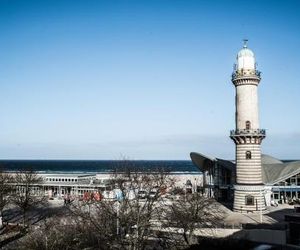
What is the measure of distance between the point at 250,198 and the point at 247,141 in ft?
23.9

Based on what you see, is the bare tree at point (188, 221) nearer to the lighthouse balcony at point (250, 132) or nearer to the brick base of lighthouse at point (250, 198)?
the brick base of lighthouse at point (250, 198)

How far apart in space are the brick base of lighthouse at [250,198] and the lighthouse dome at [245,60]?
1538cm

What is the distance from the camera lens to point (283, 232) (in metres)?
40.5

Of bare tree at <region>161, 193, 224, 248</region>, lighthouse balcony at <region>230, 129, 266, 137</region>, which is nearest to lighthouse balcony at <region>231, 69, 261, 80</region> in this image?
lighthouse balcony at <region>230, 129, 266, 137</region>

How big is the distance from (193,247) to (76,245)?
11.6m

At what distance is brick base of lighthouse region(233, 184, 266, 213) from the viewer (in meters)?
56.8

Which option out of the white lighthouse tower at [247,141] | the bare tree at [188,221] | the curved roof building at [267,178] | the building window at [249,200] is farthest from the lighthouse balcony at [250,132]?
the bare tree at [188,221]

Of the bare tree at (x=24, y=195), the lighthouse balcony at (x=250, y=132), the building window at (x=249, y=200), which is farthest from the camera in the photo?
the building window at (x=249, y=200)

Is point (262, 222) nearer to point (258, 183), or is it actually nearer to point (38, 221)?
point (258, 183)

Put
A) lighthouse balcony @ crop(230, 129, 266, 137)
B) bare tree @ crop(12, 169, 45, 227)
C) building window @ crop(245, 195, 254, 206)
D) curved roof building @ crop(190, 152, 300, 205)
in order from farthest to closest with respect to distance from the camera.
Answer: curved roof building @ crop(190, 152, 300, 205)
building window @ crop(245, 195, 254, 206)
lighthouse balcony @ crop(230, 129, 266, 137)
bare tree @ crop(12, 169, 45, 227)

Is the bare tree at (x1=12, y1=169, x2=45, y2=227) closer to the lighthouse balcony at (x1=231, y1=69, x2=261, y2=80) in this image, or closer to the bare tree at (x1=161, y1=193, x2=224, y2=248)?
the bare tree at (x1=161, y1=193, x2=224, y2=248)

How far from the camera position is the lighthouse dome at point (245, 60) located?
5844 centimetres

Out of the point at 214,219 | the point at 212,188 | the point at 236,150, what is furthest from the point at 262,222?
the point at 212,188

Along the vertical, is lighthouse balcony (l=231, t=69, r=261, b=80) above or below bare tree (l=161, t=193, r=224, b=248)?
above
